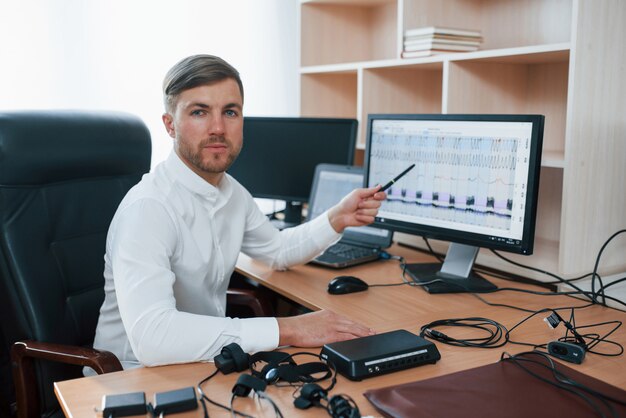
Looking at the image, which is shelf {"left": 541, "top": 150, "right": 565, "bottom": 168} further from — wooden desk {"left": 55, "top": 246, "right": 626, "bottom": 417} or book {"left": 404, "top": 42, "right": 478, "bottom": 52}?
book {"left": 404, "top": 42, "right": 478, "bottom": 52}

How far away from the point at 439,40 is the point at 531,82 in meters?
0.36

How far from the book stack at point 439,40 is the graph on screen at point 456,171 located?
365 mm

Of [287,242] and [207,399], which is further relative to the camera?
[287,242]

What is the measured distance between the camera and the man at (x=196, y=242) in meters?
1.34

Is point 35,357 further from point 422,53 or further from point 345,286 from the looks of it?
point 422,53

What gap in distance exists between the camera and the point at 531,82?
222 centimetres

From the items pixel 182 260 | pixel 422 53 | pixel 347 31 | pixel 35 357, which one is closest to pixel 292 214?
pixel 422 53

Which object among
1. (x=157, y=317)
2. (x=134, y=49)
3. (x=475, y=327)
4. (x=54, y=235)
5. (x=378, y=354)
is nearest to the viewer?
(x=378, y=354)

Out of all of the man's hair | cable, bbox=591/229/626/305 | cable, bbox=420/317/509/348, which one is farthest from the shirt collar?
cable, bbox=591/229/626/305

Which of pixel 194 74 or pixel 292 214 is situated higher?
pixel 194 74

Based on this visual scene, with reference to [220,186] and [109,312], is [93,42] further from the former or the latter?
[109,312]

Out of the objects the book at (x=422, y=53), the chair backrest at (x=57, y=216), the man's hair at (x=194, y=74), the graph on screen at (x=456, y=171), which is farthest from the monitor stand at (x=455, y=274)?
the chair backrest at (x=57, y=216)

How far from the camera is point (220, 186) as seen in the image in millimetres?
1771

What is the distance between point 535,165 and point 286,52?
176cm
